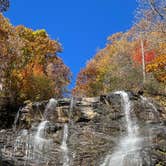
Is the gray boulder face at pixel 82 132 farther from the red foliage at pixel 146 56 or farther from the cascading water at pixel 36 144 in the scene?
the red foliage at pixel 146 56

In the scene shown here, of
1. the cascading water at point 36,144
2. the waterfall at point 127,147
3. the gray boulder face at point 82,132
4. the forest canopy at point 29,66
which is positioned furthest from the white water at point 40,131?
the forest canopy at point 29,66

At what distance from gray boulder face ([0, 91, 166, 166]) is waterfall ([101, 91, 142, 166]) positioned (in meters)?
0.24

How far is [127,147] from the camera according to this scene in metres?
20.8

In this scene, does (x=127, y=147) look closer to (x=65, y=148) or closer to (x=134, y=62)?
(x=65, y=148)

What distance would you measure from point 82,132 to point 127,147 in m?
2.97

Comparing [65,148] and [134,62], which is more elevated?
[134,62]

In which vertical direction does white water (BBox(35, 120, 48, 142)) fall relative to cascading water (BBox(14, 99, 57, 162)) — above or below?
above

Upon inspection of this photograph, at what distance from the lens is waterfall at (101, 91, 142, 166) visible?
692 inches

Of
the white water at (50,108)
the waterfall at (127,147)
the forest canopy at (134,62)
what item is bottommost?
the waterfall at (127,147)

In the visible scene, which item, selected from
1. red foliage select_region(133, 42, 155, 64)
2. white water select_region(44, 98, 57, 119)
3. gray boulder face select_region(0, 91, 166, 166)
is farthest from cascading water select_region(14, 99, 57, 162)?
red foliage select_region(133, 42, 155, 64)

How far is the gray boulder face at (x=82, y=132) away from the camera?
19.8m

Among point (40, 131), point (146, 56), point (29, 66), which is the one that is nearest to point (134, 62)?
point (146, 56)

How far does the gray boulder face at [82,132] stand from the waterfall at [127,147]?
24 cm

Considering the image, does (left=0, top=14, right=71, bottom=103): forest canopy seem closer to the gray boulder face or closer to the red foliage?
the gray boulder face
